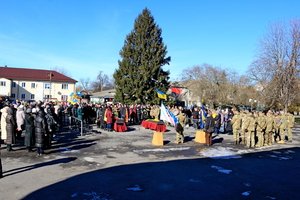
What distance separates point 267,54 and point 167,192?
1519 inches

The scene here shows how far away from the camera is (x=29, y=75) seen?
252ft

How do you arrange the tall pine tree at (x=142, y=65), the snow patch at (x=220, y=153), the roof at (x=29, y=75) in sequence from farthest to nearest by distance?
the roof at (x=29, y=75) < the tall pine tree at (x=142, y=65) < the snow patch at (x=220, y=153)

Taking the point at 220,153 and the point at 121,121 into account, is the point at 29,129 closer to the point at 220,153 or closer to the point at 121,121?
the point at 220,153

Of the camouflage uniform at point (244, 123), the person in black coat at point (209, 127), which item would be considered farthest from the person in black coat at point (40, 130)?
the camouflage uniform at point (244, 123)

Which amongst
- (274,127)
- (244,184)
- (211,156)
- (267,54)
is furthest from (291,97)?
(244,184)

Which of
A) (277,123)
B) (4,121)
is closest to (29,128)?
(4,121)

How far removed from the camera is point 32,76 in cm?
7694

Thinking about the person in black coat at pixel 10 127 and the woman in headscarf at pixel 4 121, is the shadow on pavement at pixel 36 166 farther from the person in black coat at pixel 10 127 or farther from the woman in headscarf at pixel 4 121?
the woman in headscarf at pixel 4 121

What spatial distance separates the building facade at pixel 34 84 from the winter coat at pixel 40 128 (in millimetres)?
61083

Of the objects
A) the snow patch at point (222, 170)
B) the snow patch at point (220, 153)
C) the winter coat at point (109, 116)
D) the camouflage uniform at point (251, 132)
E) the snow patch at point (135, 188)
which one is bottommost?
the snow patch at point (135, 188)

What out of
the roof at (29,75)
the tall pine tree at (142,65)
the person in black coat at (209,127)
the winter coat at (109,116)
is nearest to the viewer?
the person in black coat at (209,127)

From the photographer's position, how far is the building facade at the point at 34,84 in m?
73.9

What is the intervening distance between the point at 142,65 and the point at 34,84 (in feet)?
147

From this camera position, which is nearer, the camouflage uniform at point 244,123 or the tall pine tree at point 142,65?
the camouflage uniform at point 244,123
